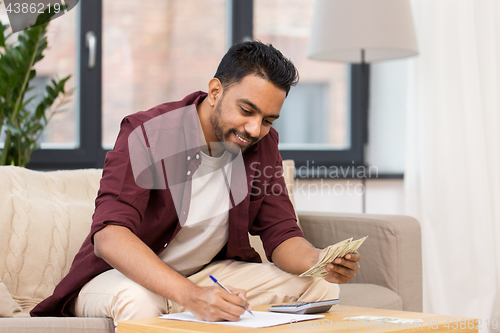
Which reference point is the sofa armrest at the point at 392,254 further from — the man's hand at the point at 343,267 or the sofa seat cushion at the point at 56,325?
the sofa seat cushion at the point at 56,325

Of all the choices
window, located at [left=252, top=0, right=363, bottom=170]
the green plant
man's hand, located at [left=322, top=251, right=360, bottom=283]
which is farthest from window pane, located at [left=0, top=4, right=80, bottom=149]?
man's hand, located at [left=322, top=251, right=360, bottom=283]

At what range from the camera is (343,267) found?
4.27ft

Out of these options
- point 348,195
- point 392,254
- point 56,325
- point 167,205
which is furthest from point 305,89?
point 56,325

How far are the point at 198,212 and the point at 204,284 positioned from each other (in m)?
0.19

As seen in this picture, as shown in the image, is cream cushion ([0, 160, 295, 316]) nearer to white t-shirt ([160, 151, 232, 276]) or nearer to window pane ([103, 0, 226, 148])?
white t-shirt ([160, 151, 232, 276])

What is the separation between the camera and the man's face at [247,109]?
136 centimetres

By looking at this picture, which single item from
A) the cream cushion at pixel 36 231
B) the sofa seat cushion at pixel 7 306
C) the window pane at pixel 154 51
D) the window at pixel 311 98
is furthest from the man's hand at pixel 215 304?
the window at pixel 311 98

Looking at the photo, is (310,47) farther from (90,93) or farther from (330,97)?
(90,93)

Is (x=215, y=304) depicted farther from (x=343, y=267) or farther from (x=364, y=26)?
(x=364, y=26)

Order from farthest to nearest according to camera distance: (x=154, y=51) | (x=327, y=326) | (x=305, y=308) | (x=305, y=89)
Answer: (x=305, y=89) → (x=154, y=51) → (x=305, y=308) → (x=327, y=326)

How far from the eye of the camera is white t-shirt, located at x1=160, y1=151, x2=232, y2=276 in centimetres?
144

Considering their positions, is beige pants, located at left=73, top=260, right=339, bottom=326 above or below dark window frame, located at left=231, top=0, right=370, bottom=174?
below

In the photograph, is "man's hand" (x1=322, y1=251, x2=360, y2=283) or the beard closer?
"man's hand" (x1=322, y1=251, x2=360, y2=283)

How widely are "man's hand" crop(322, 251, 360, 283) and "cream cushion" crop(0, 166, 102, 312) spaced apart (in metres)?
0.79
